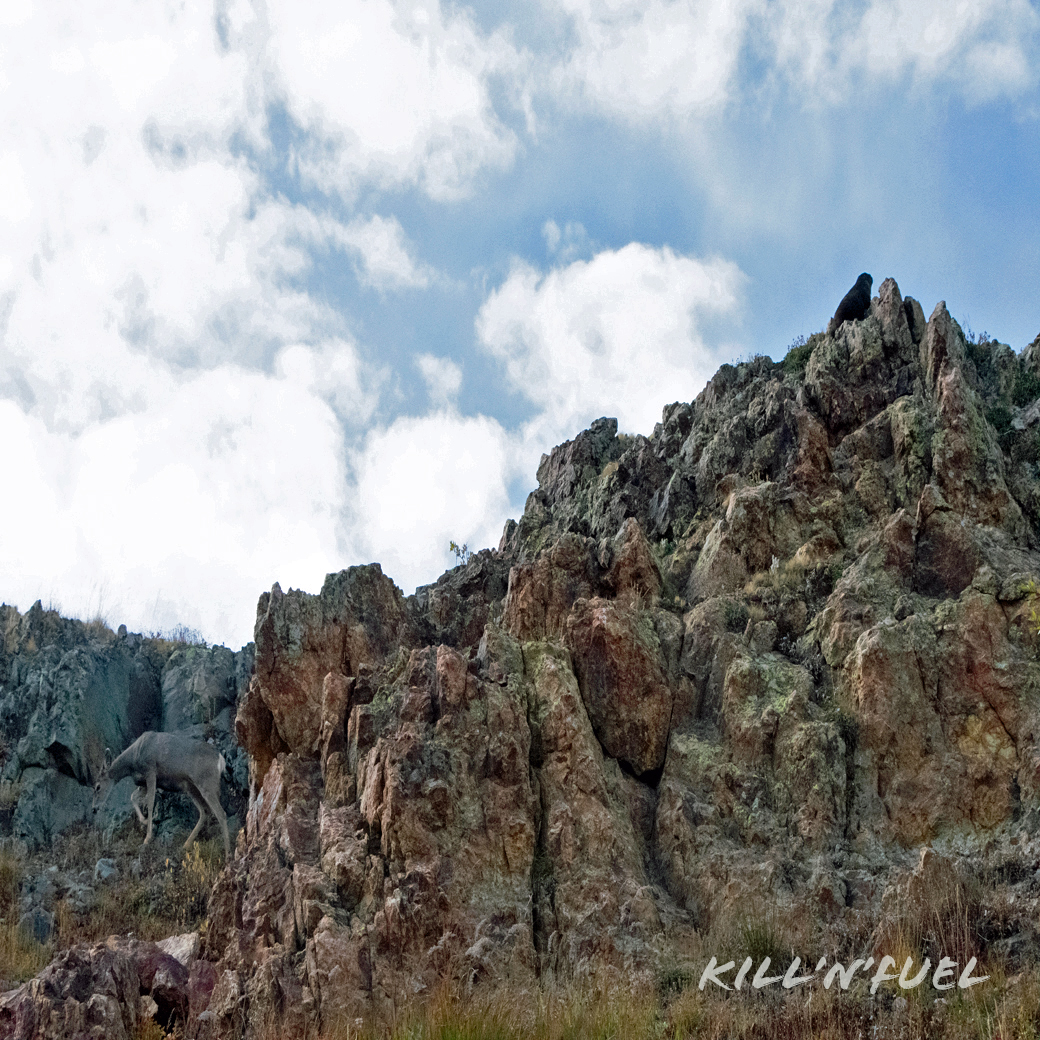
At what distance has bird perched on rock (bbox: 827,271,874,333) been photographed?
891 inches

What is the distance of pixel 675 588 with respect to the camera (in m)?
16.9

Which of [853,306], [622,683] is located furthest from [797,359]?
[622,683]

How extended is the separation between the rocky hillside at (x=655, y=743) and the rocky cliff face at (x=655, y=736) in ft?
0.12

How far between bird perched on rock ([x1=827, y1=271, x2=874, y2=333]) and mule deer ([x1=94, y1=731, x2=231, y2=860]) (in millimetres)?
17750

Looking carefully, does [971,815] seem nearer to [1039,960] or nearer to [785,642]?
[1039,960]

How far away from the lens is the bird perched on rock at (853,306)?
22641 millimetres

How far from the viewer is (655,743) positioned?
1258 cm

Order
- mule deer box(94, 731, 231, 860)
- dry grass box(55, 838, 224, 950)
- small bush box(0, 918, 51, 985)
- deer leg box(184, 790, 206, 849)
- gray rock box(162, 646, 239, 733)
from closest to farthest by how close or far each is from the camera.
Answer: small bush box(0, 918, 51, 985)
dry grass box(55, 838, 224, 950)
deer leg box(184, 790, 206, 849)
mule deer box(94, 731, 231, 860)
gray rock box(162, 646, 239, 733)

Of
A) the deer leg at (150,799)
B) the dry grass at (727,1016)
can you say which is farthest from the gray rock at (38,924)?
the dry grass at (727,1016)

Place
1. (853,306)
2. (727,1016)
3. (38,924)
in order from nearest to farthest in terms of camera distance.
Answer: (727,1016) < (38,924) < (853,306)

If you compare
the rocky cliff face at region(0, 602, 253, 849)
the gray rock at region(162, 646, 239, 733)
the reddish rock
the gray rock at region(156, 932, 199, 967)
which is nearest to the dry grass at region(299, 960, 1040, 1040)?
the reddish rock

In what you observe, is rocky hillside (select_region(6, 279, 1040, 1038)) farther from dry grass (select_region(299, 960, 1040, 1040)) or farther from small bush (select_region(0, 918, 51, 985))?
small bush (select_region(0, 918, 51, 985))

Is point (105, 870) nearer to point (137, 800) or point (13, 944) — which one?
point (137, 800)

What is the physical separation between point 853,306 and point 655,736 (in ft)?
47.5
